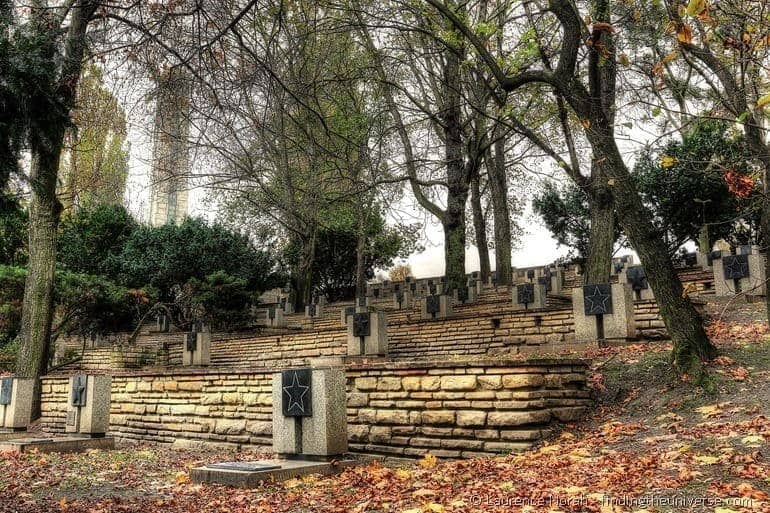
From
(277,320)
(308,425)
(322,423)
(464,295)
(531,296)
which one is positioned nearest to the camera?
(322,423)

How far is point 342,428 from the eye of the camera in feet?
23.9

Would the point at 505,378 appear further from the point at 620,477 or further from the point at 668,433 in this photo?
the point at 620,477

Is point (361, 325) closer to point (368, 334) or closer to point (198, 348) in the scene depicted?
point (368, 334)

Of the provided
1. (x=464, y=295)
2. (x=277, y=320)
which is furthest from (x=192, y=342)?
(x=464, y=295)

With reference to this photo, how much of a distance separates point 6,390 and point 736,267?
1462cm

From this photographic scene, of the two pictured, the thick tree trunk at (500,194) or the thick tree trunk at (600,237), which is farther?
the thick tree trunk at (500,194)

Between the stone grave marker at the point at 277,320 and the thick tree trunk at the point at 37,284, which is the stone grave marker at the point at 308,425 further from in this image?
the stone grave marker at the point at 277,320

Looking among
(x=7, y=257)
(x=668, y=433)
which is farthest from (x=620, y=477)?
(x=7, y=257)

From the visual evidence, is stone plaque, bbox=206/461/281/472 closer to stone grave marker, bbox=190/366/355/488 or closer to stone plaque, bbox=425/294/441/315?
stone grave marker, bbox=190/366/355/488

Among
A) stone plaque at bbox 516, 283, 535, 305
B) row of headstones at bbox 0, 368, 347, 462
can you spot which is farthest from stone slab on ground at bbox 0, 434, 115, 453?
stone plaque at bbox 516, 283, 535, 305

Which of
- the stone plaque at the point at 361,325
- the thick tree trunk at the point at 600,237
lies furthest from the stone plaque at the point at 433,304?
the thick tree trunk at the point at 600,237

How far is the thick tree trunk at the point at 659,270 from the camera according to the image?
7.93 meters

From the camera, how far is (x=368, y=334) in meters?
12.7

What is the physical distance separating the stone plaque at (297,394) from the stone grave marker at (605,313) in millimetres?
5041
